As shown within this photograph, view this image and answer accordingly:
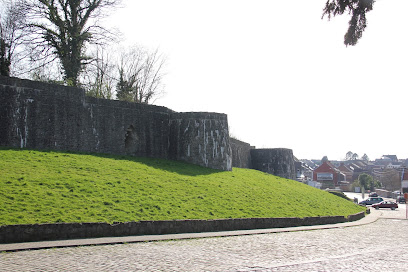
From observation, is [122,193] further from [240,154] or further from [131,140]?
[240,154]

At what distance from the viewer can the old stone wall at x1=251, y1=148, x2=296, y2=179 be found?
42406 mm

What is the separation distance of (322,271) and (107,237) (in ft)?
22.0

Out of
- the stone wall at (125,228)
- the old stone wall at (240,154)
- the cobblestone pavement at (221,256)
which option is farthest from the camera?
the old stone wall at (240,154)

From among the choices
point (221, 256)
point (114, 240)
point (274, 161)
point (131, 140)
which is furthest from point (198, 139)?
point (221, 256)

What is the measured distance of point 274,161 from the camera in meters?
42.7

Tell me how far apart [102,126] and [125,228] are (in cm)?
1077

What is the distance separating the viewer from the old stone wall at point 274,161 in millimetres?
42406

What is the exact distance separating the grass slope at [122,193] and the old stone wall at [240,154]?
9.92 meters

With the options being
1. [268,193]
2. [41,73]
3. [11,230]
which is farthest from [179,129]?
[11,230]

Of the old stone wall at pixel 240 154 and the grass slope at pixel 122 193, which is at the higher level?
the old stone wall at pixel 240 154

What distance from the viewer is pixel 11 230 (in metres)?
11.8

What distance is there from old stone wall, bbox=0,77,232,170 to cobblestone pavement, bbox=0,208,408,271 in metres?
10.1

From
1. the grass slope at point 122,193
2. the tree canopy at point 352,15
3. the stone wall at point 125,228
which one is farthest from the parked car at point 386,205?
the tree canopy at point 352,15

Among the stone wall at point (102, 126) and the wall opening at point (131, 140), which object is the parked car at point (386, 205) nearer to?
the stone wall at point (102, 126)
